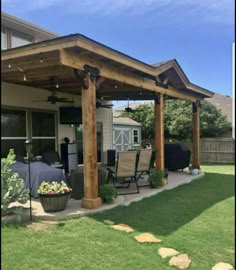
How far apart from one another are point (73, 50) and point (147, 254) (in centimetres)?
368

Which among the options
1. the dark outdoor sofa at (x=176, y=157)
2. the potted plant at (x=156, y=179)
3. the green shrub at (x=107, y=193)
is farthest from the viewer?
the dark outdoor sofa at (x=176, y=157)

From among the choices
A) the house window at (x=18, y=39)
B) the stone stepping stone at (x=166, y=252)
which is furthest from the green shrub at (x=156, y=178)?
the house window at (x=18, y=39)

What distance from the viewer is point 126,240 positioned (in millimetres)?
4434

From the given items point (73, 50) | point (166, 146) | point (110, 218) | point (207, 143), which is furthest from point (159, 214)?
point (207, 143)

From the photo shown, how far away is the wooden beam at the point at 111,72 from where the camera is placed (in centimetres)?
568

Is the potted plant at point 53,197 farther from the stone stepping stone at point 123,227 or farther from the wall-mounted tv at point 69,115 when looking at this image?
the wall-mounted tv at point 69,115

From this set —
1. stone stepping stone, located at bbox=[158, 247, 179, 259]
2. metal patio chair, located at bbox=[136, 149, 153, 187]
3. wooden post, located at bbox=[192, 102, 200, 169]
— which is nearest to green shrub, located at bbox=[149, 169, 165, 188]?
metal patio chair, located at bbox=[136, 149, 153, 187]

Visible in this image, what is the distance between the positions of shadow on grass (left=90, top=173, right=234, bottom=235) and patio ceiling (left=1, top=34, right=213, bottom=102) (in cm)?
264

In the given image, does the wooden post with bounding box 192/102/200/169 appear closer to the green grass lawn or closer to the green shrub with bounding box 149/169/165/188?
the green shrub with bounding box 149/169/165/188

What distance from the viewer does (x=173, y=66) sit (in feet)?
30.9

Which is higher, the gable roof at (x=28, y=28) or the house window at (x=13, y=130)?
the gable roof at (x=28, y=28)

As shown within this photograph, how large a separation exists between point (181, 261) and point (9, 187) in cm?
274

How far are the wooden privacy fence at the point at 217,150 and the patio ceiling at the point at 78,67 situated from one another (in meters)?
7.96

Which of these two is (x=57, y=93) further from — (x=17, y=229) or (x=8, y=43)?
(x=17, y=229)
